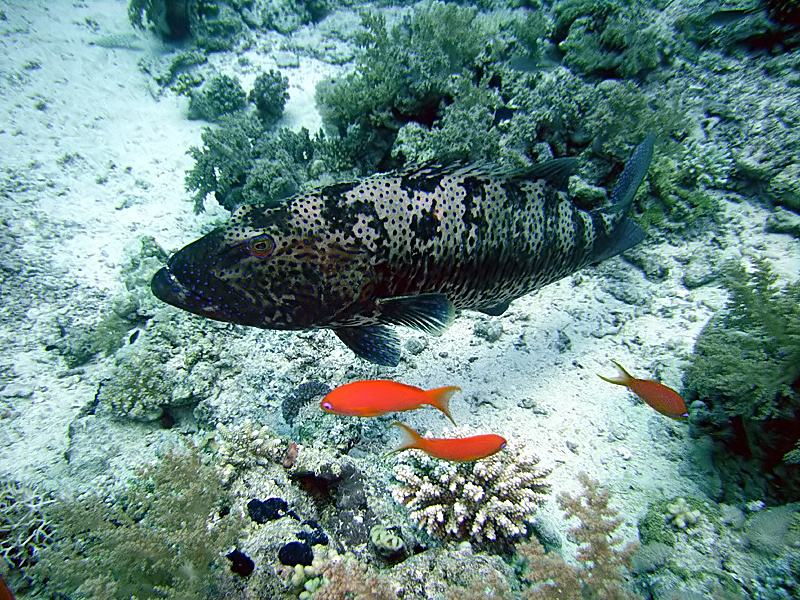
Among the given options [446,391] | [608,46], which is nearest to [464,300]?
[446,391]

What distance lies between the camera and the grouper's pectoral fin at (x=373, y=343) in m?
2.93

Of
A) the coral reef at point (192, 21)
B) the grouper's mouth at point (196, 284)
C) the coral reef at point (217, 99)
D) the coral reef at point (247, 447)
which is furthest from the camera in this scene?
the coral reef at point (192, 21)

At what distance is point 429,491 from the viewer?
302 cm

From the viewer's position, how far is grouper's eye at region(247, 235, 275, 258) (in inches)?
94.1

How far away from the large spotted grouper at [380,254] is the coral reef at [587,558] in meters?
1.77

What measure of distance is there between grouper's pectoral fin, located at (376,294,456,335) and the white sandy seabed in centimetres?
155

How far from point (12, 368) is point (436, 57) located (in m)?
6.43

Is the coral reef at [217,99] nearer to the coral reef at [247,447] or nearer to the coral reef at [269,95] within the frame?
the coral reef at [269,95]

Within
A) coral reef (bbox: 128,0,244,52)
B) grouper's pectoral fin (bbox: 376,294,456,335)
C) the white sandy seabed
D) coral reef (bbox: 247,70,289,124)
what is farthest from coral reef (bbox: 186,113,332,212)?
coral reef (bbox: 128,0,244,52)

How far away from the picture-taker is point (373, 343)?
298 centimetres

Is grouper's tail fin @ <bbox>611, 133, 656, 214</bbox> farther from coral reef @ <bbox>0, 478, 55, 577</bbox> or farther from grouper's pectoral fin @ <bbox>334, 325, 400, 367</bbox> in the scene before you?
coral reef @ <bbox>0, 478, 55, 577</bbox>

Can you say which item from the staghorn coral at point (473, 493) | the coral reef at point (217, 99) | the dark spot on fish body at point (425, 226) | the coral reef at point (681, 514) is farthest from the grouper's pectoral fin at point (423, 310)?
the coral reef at point (217, 99)

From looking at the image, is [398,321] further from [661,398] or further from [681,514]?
[681,514]

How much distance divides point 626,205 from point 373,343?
9.28 feet
